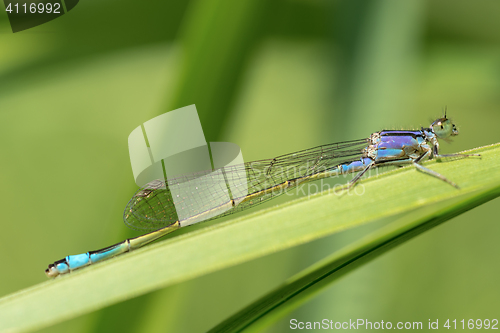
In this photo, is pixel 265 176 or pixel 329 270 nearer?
pixel 329 270

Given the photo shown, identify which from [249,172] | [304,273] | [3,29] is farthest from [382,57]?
[3,29]

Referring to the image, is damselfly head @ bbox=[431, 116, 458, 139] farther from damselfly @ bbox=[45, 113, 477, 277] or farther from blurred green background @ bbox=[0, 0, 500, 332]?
blurred green background @ bbox=[0, 0, 500, 332]

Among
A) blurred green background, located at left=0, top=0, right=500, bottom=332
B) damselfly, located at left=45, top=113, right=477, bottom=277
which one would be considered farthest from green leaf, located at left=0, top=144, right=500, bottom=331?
damselfly, located at left=45, top=113, right=477, bottom=277

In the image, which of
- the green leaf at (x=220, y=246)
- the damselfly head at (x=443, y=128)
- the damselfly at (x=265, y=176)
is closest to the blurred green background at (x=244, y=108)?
the damselfly at (x=265, y=176)

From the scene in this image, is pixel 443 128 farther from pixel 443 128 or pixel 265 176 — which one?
pixel 265 176

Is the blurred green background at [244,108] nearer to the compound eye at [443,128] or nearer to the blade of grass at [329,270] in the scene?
the compound eye at [443,128]

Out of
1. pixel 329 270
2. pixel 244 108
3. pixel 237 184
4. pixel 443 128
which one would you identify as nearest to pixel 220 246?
pixel 329 270

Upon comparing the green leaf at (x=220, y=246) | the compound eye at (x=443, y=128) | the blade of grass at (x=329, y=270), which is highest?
the compound eye at (x=443, y=128)
